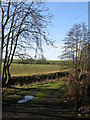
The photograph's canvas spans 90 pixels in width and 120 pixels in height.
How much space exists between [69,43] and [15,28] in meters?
5.94

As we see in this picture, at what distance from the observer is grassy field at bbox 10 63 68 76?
33.8ft

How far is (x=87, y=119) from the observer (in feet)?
13.9

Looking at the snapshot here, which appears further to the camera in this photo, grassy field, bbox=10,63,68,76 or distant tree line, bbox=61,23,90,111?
grassy field, bbox=10,63,68,76

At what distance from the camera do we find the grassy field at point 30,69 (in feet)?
33.8

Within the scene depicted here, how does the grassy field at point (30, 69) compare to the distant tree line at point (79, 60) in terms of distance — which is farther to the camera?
the grassy field at point (30, 69)

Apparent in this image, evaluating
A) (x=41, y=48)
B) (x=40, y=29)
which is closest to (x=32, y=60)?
(x=41, y=48)

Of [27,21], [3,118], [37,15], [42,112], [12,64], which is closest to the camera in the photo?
[3,118]

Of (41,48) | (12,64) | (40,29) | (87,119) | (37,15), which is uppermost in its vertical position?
(37,15)

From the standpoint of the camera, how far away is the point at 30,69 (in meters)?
12.3

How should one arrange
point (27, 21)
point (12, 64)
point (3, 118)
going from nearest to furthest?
point (3, 118)
point (27, 21)
point (12, 64)

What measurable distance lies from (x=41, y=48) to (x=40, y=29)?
3.06ft

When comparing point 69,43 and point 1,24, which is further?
point 69,43

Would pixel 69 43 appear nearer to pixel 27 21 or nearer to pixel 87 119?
pixel 27 21

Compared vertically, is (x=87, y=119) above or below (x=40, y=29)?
below
